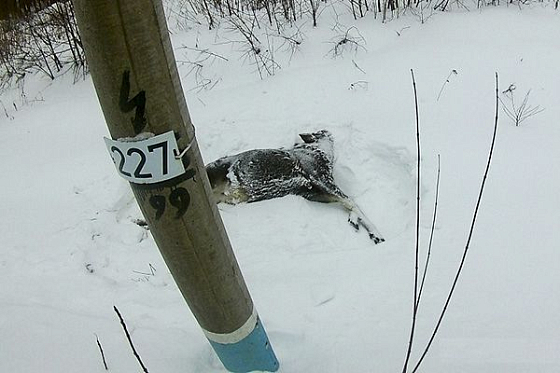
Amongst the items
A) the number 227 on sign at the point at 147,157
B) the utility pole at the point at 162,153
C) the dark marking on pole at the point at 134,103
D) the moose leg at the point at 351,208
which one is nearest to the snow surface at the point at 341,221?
the moose leg at the point at 351,208

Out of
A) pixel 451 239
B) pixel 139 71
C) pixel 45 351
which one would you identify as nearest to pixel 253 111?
pixel 451 239

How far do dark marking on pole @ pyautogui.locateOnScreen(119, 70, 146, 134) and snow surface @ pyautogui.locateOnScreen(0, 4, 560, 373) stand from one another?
97 centimetres

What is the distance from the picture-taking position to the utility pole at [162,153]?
40.8 inches

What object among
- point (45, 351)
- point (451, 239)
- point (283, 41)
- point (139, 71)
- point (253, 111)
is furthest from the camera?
point (283, 41)

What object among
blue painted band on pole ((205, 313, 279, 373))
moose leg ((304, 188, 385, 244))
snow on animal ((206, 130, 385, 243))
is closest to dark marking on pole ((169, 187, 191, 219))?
blue painted band on pole ((205, 313, 279, 373))

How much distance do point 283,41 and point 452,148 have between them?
2.22m

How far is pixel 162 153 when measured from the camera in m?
1.17

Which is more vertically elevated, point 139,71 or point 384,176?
point 139,71

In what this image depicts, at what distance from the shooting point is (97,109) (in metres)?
4.27

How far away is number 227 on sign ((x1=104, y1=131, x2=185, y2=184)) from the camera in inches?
45.2

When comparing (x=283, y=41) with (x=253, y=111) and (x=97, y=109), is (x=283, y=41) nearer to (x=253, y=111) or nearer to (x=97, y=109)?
(x=253, y=111)

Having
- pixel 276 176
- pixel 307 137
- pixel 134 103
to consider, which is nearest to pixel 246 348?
pixel 134 103

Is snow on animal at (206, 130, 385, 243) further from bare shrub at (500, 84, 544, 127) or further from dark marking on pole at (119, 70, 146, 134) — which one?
dark marking on pole at (119, 70, 146, 134)

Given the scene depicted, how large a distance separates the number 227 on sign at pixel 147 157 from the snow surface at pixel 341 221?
0.84 metres
